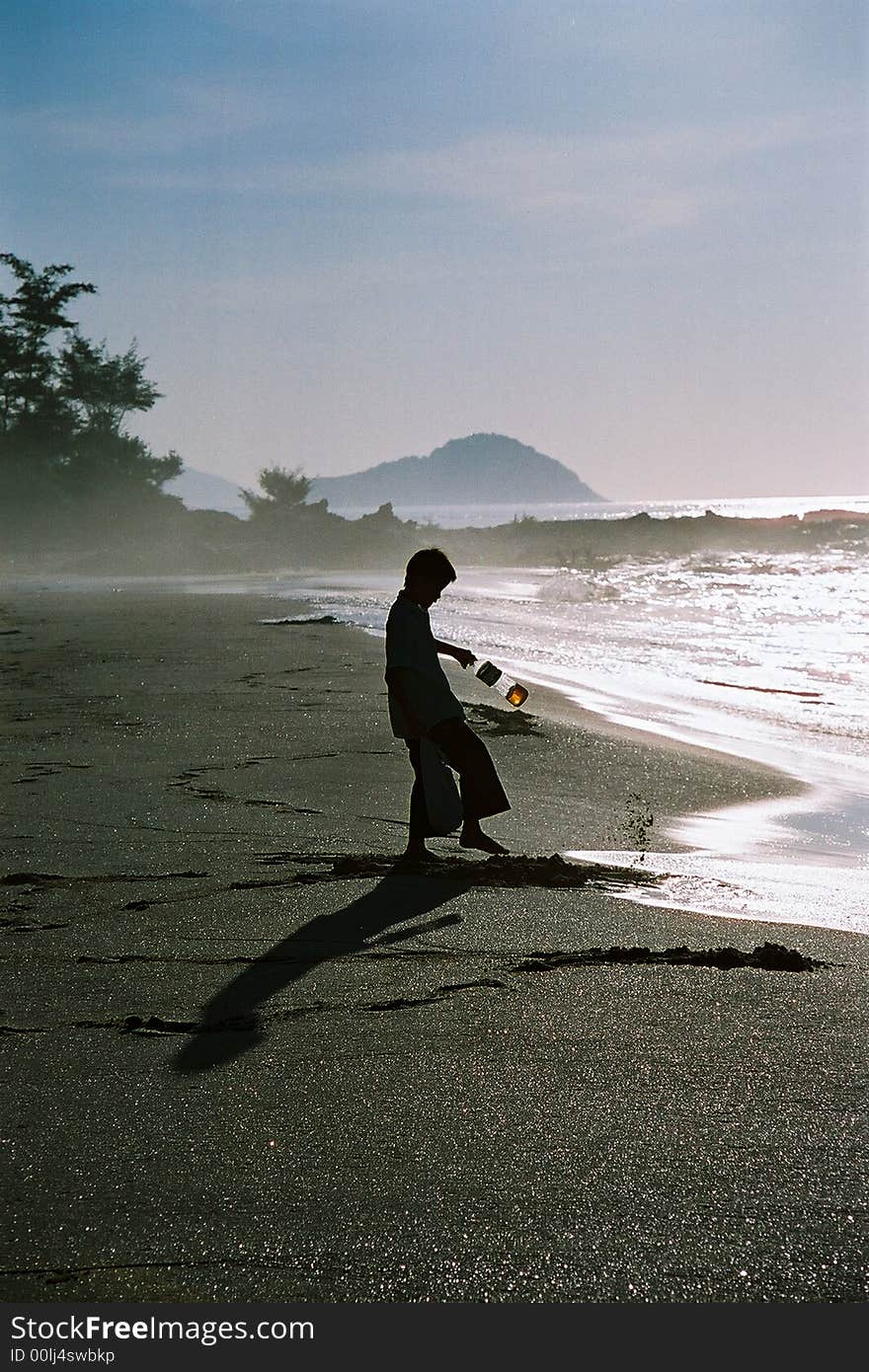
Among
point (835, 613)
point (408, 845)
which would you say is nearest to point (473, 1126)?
point (408, 845)

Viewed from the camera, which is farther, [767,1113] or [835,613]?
[835,613]

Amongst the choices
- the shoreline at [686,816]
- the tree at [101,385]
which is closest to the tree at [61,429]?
the tree at [101,385]

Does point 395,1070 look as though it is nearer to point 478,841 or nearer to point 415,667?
point 478,841

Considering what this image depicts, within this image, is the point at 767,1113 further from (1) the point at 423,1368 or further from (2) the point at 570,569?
(2) the point at 570,569

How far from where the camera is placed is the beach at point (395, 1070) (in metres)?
2.68

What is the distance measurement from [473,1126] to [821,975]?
176 cm

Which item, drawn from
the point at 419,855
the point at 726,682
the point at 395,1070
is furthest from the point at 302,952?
Answer: the point at 726,682

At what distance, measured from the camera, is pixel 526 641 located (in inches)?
856

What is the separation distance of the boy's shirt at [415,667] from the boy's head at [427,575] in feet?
0.19

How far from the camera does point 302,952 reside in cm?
478

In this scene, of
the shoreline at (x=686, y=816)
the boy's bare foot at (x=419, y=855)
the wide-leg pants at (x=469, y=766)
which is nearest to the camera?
the shoreline at (x=686, y=816)

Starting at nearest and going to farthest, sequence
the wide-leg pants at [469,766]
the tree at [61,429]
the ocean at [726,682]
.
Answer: the ocean at [726,682] < the wide-leg pants at [469,766] < the tree at [61,429]

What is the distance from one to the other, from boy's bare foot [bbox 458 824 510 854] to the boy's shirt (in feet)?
1.77

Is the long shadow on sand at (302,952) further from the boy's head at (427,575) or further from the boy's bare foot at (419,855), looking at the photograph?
the boy's head at (427,575)
